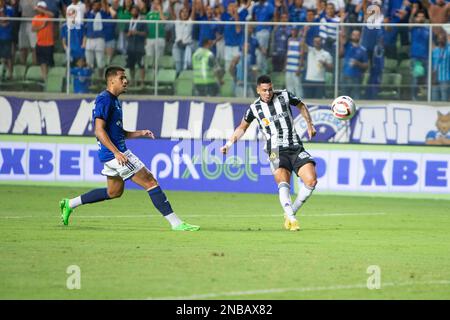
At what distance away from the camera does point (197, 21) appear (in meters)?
24.7

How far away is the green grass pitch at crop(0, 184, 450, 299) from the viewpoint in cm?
1063

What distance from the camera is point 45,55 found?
25.4m

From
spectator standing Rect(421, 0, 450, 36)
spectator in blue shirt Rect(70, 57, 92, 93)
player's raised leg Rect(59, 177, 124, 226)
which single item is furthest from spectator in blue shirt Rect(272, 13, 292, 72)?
player's raised leg Rect(59, 177, 124, 226)

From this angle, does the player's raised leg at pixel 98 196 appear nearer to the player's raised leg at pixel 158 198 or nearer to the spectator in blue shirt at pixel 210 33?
the player's raised leg at pixel 158 198

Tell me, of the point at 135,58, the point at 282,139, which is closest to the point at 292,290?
the point at 282,139

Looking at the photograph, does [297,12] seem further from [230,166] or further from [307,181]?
[307,181]

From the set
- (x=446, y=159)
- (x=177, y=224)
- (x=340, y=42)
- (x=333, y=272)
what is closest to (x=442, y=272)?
(x=333, y=272)

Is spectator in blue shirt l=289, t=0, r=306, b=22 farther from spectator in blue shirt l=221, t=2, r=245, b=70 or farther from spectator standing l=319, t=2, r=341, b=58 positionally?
spectator in blue shirt l=221, t=2, r=245, b=70

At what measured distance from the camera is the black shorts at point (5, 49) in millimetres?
25609

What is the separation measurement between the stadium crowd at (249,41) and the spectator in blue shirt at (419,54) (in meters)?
0.02

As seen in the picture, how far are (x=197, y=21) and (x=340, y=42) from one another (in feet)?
10.6

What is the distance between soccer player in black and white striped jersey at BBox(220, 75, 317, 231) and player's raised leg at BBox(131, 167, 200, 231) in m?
1.29

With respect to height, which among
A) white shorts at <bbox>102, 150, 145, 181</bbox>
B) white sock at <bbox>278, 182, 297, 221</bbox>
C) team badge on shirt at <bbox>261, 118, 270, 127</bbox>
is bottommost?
white sock at <bbox>278, 182, 297, 221</bbox>

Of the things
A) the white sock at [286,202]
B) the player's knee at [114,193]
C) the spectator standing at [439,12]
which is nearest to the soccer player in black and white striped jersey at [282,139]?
the white sock at [286,202]
